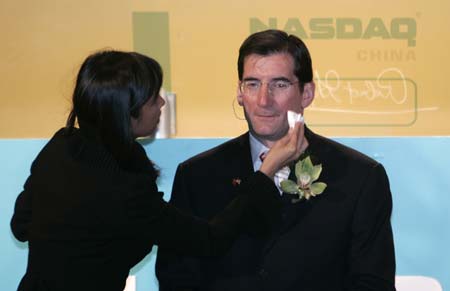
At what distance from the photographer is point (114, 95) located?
151 centimetres

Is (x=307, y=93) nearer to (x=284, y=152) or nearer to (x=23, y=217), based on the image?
(x=284, y=152)

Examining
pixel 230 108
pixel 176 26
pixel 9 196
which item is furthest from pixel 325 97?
pixel 9 196

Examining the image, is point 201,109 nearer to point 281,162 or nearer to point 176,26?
point 176,26

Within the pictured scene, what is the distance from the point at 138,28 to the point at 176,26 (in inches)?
10.6

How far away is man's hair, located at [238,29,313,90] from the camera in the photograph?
73.3 inches

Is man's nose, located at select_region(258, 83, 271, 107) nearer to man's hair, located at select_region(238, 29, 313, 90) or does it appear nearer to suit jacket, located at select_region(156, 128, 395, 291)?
man's hair, located at select_region(238, 29, 313, 90)

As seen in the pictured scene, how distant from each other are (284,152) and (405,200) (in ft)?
2.42

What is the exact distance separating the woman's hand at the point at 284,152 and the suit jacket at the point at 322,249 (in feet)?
0.24

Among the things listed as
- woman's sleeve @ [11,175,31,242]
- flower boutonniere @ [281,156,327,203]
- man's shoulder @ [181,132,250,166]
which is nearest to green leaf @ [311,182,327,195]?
flower boutonniere @ [281,156,327,203]

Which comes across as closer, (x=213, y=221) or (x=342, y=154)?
(x=213, y=221)

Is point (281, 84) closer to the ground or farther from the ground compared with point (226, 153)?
farther from the ground

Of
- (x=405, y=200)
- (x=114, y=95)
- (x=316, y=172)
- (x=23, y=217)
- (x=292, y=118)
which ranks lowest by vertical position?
(x=405, y=200)
